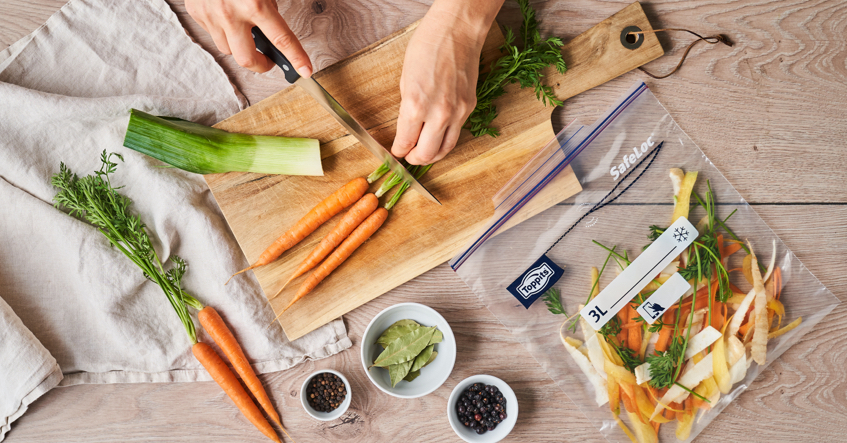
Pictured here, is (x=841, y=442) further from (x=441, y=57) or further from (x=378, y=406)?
(x=441, y=57)

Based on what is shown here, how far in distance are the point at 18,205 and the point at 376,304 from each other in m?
1.24

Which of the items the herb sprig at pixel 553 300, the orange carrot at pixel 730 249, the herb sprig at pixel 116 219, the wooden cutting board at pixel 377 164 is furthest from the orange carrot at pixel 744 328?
the herb sprig at pixel 116 219

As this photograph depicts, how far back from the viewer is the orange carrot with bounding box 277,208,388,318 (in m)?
1.59

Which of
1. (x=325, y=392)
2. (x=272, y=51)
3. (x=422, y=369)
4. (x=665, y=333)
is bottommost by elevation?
(x=665, y=333)

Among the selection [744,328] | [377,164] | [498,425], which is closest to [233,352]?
[377,164]

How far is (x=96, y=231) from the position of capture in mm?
1627

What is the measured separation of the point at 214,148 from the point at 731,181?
5.77 ft

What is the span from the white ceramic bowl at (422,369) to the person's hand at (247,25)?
791mm

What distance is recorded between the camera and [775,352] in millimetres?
1629

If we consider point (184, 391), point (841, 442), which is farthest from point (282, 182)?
point (841, 442)

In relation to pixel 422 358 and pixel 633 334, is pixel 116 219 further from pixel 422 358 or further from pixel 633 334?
pixel 633 334

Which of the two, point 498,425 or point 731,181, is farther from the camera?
point 731,181

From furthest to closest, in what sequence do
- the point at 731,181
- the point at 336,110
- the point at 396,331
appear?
the point at 731,181 < the point at 396,331 < the point at 336,110

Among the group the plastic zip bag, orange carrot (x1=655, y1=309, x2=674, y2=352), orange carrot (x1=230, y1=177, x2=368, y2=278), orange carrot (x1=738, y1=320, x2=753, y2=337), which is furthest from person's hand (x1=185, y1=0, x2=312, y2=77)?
orange carrot (x1=738, y1=320, x2=753, y2=337)
